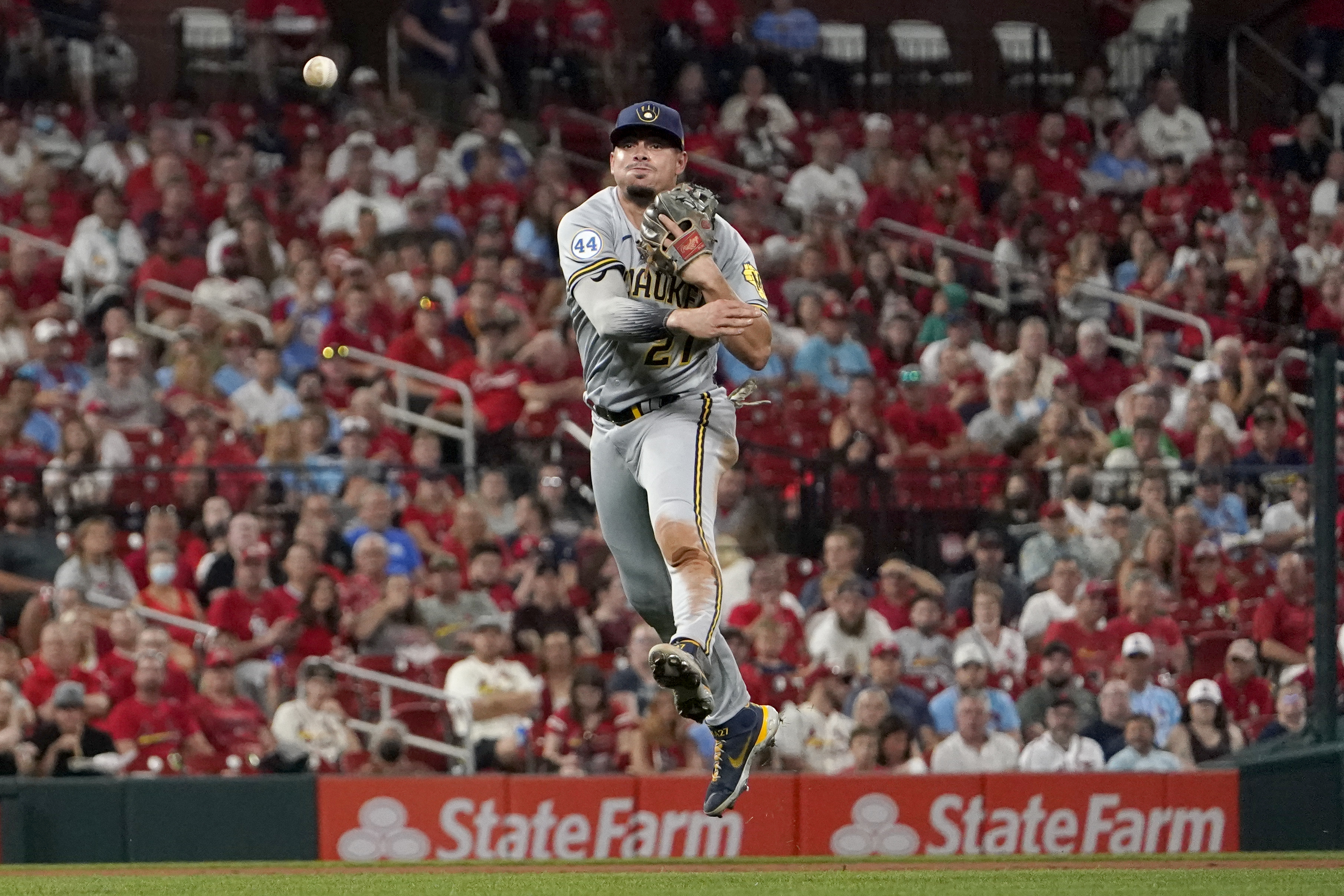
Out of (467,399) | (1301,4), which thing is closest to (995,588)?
(467,399)

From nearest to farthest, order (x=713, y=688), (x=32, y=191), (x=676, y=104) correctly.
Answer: (x=713, y=688)
(x=32, y=191)
(x=676, y=104)

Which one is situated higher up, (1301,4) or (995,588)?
(1301,4)

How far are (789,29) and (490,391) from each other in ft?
21.1

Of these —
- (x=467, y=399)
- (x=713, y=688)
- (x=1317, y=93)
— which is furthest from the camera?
(x=1317, y=93)

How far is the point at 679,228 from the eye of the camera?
20.6 feet

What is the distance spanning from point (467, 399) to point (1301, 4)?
35.9ft

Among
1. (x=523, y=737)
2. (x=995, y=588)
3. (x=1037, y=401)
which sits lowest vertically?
(x=523, y=737)

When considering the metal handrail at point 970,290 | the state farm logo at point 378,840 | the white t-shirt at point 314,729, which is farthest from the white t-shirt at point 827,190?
the state farm logo at point 378,840

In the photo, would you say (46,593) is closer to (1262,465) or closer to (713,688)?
(713,688)

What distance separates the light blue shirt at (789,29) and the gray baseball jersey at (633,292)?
36.7 feet

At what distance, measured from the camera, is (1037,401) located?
1314 centimetres

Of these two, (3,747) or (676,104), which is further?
(676,104)

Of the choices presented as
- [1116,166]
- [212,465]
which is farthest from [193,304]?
[1116,166]

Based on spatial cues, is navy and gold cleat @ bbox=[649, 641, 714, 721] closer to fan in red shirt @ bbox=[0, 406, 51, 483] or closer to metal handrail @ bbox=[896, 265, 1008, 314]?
fan in red shirt @ bbox=[0, 406, 51, 483]
